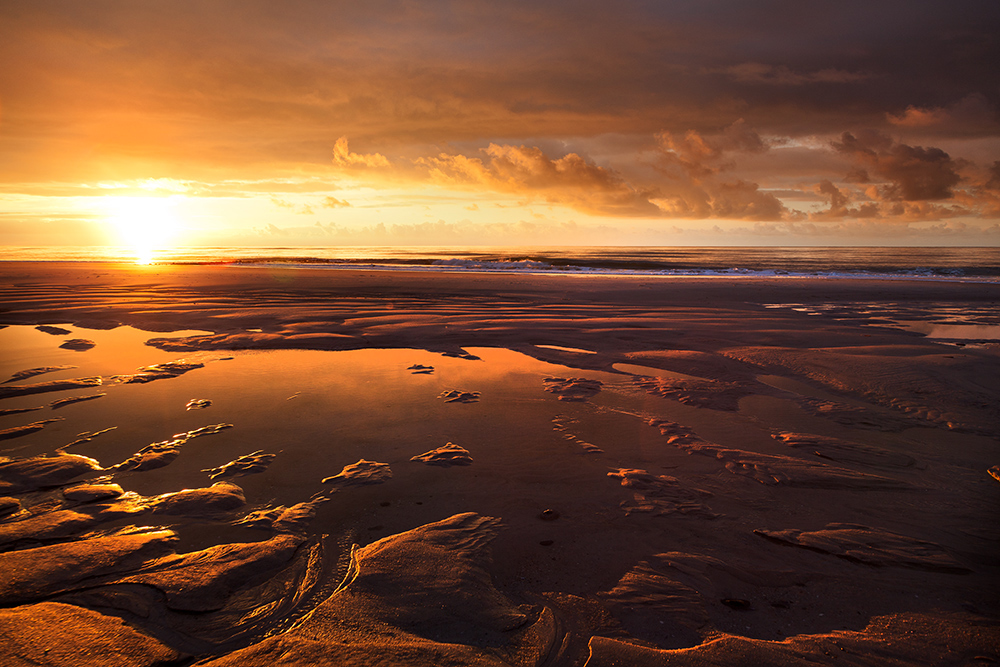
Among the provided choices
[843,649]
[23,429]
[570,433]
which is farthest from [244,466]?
[843,649]

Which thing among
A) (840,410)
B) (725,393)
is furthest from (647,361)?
(840,410)

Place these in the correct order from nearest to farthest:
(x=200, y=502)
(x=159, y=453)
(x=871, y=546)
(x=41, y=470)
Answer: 1. (x=871, y=546)
2. (x=200, y=502)
3. (x=41, y=470)
4. (x=159, y=453)

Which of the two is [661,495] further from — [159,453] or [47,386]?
[47,386]

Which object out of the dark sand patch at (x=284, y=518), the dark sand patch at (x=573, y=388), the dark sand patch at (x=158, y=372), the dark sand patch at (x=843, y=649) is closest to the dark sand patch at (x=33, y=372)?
the dark sand patch at (x=158, y=372)

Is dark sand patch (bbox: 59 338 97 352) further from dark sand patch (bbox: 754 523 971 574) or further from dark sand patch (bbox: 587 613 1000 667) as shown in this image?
dark sand patch (bbox: 754 523 971 574)

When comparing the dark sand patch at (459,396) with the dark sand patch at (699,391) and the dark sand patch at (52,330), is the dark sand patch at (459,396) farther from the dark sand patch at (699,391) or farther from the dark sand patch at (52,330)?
the dark sand patch at (52,330)

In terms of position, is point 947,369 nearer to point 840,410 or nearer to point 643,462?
point 840,410
